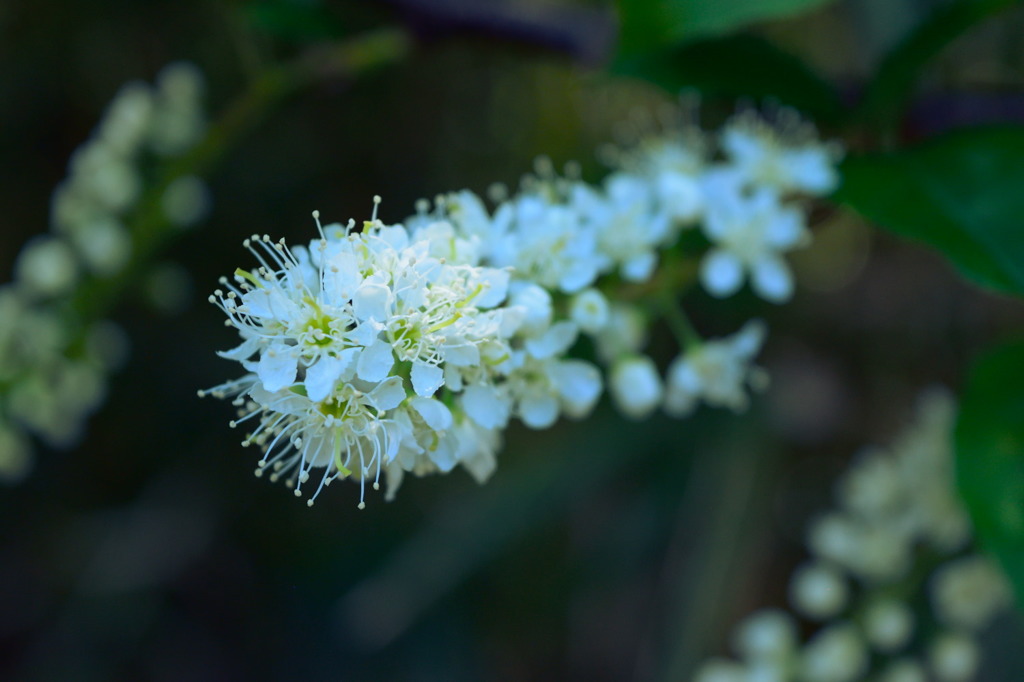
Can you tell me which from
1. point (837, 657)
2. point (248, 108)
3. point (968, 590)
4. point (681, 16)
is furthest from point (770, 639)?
point (248, 108)

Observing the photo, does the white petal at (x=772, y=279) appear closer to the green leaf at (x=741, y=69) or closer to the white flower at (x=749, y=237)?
the white flower at (x=749, y=237)

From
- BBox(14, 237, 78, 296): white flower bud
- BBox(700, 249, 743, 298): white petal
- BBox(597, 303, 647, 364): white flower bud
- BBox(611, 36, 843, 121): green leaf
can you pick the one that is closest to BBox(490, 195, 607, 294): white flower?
BBox(597, 303, 647, 364): white flower bud

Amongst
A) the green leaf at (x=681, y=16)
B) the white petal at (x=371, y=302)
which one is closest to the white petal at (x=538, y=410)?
the white petal at (x=371, y=302)

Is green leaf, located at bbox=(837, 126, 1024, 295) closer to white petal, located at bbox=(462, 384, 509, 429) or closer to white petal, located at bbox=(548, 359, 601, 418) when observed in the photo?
white petal, located at bbox=(548, 359, 601, 418)

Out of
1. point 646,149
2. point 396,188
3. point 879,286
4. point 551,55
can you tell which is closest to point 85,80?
point 396,188

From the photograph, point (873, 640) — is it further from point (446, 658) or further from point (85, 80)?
point (85, 80)

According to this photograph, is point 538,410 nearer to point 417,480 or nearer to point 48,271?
point 48,271
